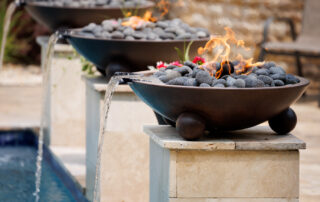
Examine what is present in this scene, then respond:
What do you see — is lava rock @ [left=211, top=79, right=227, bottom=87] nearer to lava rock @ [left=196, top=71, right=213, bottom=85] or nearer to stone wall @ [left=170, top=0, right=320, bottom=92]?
lava rock @ [left=196, top=71, right=213, bottom=85]

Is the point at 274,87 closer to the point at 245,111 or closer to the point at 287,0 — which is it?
the point at 245,111

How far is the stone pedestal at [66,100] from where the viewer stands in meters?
5.80

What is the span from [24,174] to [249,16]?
12.0 ft

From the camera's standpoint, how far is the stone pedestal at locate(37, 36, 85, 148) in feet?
19.0

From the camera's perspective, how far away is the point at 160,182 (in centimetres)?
306

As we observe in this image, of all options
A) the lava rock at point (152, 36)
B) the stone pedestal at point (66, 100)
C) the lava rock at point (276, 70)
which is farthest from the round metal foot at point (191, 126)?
the stone pedestal at point (66, 100)

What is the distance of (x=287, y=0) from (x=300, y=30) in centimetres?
35

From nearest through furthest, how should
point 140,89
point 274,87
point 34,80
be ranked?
point 274,87
point 140,89
point 34,80

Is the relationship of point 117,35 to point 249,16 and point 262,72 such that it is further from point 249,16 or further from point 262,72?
point 249,16

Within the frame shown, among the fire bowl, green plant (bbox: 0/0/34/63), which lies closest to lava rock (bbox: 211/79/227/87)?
the fire bowl

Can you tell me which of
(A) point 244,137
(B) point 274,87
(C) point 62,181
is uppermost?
(B) point 274,87

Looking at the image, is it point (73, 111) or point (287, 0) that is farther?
point (287, 0)

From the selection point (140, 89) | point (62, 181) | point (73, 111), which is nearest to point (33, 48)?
point (73, 111)

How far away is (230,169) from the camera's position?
2912mm
